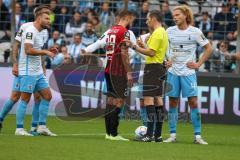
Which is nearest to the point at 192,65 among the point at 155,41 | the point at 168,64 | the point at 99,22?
the point at 168,64

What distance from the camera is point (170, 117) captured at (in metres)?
14.7

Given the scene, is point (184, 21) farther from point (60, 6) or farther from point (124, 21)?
point (60, 6)

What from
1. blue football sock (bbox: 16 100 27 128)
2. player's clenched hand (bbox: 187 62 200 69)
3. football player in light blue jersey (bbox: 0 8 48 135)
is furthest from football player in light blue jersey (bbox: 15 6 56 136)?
player's clenched hand (bbox: 187 62 200 69)

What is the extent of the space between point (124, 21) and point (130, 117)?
283 inches

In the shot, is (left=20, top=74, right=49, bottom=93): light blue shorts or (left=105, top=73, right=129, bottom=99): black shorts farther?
(left=20, top=74, right=49, bottom=93): light blue shorts

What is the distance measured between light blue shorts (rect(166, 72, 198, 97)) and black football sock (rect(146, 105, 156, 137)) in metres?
0.63

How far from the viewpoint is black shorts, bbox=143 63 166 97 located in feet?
47.1

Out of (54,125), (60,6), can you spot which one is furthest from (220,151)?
(60,6)

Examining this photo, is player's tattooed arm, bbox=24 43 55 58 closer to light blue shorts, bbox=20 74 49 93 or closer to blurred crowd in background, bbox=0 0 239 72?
light blue shorts, bbox=20 74 49 93

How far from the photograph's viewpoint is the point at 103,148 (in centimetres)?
1245

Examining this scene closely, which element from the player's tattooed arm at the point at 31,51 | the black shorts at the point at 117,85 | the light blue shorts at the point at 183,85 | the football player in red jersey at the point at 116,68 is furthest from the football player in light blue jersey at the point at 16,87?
the light blue shorts at the point at 183,85

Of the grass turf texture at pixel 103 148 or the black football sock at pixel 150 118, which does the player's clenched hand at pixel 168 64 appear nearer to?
the black football sock at pixel 150 118

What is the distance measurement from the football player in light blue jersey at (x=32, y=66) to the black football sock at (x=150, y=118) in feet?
6.58

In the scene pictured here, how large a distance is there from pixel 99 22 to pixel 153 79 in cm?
914
